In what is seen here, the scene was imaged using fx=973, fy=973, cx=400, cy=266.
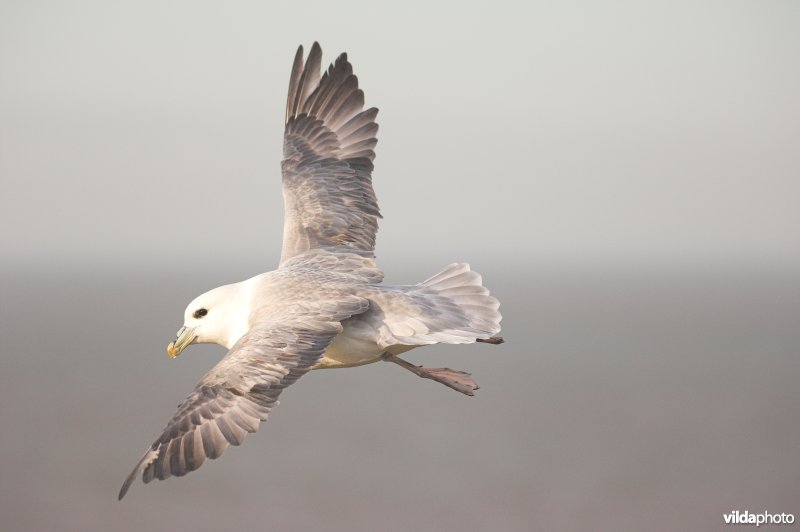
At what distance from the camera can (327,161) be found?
9.11 m

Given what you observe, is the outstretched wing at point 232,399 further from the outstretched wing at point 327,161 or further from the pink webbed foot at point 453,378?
the outstretched wing at point 327,161

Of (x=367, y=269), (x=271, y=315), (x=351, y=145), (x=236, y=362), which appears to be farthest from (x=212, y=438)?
(x=351, y=145)

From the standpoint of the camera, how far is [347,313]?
268 inches

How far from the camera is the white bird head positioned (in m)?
7.18

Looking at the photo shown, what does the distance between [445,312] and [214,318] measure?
173 centimetres

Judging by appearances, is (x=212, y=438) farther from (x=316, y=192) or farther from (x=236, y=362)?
(x=316, y=192)

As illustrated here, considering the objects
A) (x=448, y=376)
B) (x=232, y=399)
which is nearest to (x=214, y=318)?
(x=232, y=399)

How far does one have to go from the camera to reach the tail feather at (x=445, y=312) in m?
6.98

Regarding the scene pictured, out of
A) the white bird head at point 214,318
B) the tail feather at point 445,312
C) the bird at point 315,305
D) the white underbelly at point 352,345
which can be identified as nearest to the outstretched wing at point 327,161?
the bird at point 315,305

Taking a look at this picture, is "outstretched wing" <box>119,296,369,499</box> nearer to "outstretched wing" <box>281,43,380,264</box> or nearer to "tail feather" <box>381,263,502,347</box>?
"tail feather" <box>381,263,502,347</box>

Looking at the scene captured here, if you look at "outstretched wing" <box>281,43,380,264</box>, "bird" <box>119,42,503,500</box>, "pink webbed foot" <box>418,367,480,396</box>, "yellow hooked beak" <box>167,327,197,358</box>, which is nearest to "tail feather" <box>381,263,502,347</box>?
"bird" <box>119,42,503,500</box>

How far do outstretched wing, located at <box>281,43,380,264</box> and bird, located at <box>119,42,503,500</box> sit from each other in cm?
1

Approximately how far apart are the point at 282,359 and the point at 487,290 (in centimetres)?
204

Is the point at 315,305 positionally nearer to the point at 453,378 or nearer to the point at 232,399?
the point at 232,399
